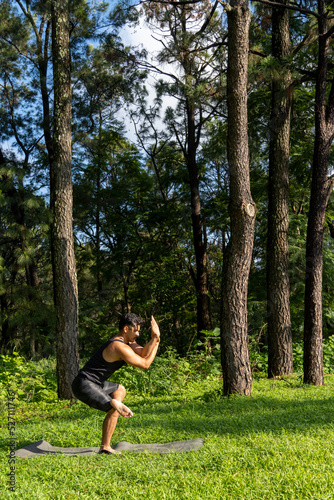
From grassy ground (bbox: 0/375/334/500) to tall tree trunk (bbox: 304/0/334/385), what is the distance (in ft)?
5.38

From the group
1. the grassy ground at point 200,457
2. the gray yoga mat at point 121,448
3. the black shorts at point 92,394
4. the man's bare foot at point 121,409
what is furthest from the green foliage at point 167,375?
the man's bare foot at point 121,409

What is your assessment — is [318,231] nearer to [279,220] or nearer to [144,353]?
[279,220]

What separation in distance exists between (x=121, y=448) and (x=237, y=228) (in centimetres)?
412

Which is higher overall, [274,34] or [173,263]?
[274,34]

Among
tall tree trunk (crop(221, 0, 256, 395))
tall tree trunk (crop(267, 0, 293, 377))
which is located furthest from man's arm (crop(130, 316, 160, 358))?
tall tree trunk (crop(267, 0, 293, 377))

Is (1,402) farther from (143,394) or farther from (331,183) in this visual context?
(331,183)

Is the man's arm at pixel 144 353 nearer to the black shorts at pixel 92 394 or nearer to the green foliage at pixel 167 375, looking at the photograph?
the black shorts at pixel 92 394

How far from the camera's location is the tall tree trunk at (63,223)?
8.74 metres

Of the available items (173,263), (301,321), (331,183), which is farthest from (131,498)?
(173,263)

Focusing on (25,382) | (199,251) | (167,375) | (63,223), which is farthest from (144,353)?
(199,251)

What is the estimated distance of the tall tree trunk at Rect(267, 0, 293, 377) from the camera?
9.56 m

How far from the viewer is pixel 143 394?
866cm

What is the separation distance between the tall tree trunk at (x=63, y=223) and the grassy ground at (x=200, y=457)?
1753mm

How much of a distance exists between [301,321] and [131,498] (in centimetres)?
1001
